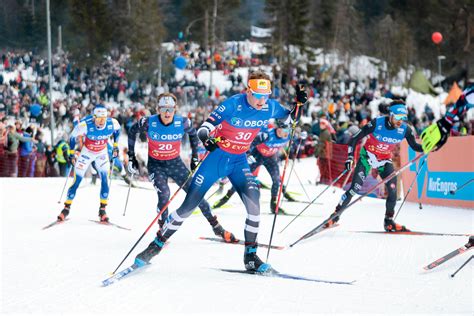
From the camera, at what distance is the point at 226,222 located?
417 inches

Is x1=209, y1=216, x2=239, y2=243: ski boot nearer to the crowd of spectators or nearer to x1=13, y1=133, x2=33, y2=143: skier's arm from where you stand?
the crowd of spectators

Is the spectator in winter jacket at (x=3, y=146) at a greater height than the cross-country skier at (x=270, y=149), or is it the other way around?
the cross-country skier at (x=270, y=149)

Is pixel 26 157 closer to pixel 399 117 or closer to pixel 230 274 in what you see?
pixel 399 117

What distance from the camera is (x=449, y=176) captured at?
12.2 meters

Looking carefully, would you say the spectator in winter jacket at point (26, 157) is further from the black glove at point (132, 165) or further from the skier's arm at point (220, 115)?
the skier's arm at point (220, 115)

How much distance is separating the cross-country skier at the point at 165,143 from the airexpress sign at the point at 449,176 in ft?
15.4

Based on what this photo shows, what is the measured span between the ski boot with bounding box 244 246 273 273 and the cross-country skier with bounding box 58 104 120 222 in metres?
4.74

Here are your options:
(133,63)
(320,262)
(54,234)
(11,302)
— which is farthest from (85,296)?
(133,63)

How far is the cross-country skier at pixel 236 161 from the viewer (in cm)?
614

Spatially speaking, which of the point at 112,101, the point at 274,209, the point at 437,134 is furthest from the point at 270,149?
the point at 112,101

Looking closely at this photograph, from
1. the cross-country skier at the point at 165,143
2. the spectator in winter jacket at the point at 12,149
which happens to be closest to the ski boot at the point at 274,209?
the cross-country skier at the point at 165,143

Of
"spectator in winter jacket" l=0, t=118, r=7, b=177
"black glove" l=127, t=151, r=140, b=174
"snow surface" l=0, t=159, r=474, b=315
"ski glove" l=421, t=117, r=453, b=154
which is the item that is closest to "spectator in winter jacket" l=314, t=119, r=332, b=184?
"snow surface" l=0, t=159, r=474, b=315

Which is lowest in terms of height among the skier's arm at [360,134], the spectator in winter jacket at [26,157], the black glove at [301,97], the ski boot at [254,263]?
the spectator in winter jacket at [26,157]

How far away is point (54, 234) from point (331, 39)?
163ft
